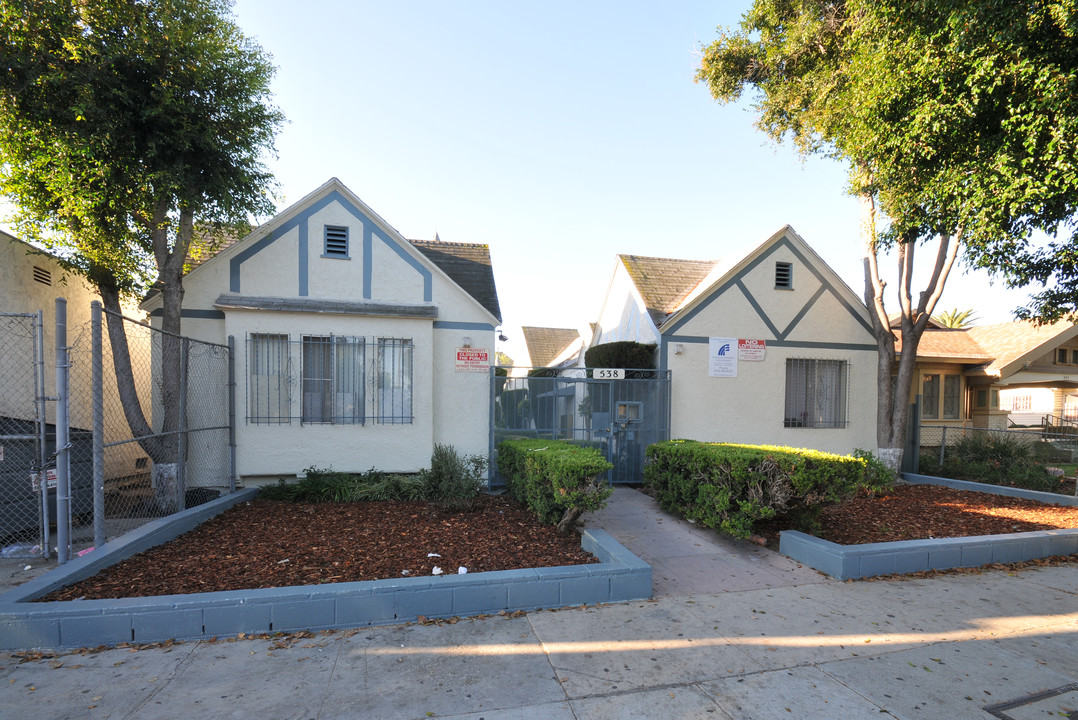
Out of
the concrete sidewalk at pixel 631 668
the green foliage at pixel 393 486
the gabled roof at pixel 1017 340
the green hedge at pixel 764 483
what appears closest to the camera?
the concrete sidewalk at pixel 631 668

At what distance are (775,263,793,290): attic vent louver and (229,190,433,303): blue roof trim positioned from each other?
278 inches

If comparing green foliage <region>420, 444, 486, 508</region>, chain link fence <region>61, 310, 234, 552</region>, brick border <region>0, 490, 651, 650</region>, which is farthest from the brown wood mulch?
chain link fence <region>61, 310, 234, 552</region>

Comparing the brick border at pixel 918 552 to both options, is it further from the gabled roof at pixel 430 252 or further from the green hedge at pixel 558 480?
the gabled roof at pixel 430 252

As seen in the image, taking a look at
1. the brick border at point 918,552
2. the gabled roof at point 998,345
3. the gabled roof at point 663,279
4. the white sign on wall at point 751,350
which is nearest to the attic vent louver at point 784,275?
the white sign on wall at point 751,350

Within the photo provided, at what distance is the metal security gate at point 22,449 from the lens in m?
5.15

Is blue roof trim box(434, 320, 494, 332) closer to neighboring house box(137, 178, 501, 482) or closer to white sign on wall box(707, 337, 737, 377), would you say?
neighboring house box(137, 178, 501, 482)

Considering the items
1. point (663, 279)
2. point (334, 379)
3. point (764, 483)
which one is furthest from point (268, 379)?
point (663, 279)

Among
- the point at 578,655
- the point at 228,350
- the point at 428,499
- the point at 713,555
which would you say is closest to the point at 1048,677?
the point at 713,555

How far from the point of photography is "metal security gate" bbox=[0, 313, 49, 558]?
515cm

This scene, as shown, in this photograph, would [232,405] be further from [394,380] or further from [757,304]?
[757,304]

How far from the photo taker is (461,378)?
29.8 feet

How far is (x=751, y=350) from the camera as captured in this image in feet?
35.2

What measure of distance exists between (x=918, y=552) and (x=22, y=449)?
32.7 ft

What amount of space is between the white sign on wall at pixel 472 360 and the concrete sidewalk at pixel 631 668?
17.1 feet
